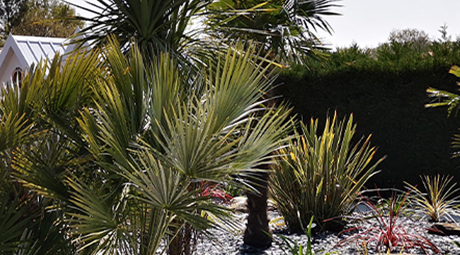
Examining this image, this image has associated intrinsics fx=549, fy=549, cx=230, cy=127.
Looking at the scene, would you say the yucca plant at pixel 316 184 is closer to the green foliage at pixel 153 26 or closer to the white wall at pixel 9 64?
the green foliage at pixel 153 26

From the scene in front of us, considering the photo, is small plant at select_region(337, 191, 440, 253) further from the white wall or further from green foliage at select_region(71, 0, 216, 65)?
the white wall

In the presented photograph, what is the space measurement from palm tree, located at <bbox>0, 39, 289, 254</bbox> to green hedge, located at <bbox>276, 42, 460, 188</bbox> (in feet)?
19.8

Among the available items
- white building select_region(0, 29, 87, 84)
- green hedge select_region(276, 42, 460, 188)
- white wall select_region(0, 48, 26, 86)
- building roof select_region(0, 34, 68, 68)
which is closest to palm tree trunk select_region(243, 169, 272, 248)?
green hedge select_region(276, 42, 460, 188)

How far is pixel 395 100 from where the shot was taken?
8.95 m

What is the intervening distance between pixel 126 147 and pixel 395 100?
6.93 m

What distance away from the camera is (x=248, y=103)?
299 centimetres

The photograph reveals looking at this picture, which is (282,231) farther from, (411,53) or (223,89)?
(411,53)

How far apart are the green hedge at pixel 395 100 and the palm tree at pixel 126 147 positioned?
603cm

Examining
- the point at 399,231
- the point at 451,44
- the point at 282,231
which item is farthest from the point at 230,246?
the point at 451,44

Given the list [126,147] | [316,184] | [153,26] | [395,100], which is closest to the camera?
[126,147]

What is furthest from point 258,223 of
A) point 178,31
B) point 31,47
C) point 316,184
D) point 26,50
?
point 31,47

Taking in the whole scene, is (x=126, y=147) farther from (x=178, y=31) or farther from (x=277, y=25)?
(x=277, y=25)

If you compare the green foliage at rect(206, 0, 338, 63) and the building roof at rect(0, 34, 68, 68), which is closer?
the green foliage at rect(206, 0, 338, 63)

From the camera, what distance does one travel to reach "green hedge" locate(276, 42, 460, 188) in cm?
860
